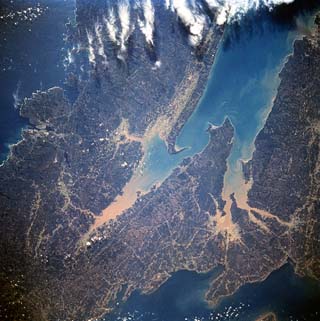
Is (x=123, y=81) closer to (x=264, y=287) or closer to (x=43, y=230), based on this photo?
(x=43, y=230)

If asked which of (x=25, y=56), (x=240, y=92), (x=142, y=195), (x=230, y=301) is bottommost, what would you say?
(x=230, y=301)

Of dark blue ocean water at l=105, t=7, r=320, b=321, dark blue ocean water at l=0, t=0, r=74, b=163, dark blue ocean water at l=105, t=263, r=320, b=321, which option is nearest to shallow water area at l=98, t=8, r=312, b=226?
dark blue ocean water at l=105, t=7, r=320, b=321

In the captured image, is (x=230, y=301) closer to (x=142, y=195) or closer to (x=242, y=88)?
(x=142, y=195)

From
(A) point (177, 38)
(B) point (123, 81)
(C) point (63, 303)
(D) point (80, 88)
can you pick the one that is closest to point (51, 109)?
(D) point (80, 88)

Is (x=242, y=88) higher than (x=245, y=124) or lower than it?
higher

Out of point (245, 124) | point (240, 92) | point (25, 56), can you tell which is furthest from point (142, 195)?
point (25, 56)
